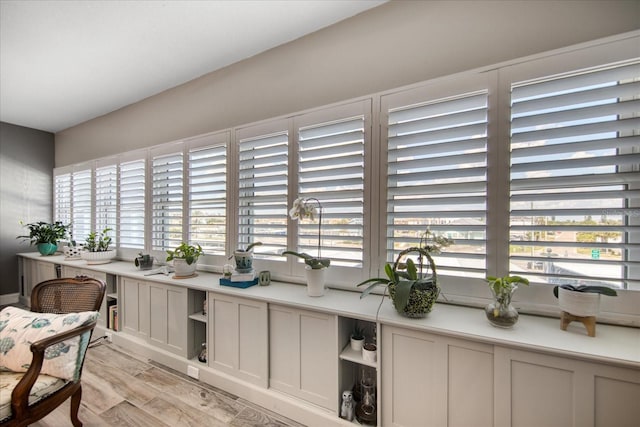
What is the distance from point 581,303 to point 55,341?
2571 mm

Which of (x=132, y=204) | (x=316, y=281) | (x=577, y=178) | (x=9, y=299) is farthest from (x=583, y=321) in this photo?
(x=9, y=299)

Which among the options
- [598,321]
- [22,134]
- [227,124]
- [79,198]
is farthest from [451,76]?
[22,134]

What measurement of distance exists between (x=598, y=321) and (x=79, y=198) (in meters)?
5.85

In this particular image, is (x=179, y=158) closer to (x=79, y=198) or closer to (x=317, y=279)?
(x=317, y=279)

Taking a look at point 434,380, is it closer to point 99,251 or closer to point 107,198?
point 99,251

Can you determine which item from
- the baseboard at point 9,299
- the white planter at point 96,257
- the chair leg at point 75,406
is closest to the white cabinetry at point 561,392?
the chair leg at point 75,406

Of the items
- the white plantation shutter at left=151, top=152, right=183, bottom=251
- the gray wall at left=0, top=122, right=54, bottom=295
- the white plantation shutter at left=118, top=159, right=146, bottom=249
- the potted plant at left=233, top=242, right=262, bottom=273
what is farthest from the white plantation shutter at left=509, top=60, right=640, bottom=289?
the gray wall at left=0, top=122, right=54, bottom=295

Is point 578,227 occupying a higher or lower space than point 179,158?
lower

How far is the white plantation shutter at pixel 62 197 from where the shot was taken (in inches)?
161

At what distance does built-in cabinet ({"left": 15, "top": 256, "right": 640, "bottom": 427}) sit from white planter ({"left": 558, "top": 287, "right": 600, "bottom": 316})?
11 centimetres

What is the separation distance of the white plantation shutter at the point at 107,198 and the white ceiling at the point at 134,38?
39.4 inches

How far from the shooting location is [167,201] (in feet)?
9.39

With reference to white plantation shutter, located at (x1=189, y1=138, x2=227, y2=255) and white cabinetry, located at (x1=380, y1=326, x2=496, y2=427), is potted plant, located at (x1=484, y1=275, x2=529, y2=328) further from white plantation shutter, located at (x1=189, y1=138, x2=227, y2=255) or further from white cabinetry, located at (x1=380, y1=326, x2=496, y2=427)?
white plantation shutter, located at (x1=189, y1=138, x2=227, y2=255)

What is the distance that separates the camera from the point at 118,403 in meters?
1.82
